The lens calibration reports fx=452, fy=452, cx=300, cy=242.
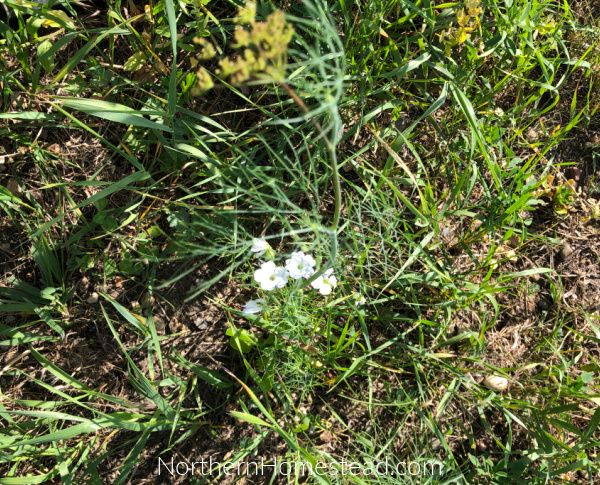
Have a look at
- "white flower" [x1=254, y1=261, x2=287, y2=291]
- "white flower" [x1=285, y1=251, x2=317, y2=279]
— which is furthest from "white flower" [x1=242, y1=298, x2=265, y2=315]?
"white flower" [x1=285, y1=251, x2=317, y2=279]

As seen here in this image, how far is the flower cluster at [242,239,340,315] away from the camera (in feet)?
4.70

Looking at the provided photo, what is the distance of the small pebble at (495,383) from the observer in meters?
2.04

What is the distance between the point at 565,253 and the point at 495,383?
741mm

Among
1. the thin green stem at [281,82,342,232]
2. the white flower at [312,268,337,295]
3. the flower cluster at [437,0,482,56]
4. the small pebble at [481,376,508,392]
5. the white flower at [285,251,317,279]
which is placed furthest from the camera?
the small pebble at [481,376,508,392]

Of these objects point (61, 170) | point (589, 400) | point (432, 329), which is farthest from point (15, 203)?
point (589, 400)

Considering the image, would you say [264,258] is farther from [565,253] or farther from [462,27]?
[565,253]

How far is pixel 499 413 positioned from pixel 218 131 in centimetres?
182

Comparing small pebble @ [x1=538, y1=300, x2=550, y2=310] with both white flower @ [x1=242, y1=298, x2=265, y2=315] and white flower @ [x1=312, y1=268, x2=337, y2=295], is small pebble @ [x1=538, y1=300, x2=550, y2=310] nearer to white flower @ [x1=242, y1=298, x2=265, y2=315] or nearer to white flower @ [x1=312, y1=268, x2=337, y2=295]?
white flower @ [x1=312, y1=268, x2=337, y2=295]

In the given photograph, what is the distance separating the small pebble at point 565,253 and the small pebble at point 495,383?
0.68 m

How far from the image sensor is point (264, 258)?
1854 millimetres

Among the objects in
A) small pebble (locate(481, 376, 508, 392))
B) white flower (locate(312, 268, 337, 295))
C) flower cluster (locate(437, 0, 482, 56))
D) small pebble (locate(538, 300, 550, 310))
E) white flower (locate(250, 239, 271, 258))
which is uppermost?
flower cluster (locate(437, 0, 482, 56))

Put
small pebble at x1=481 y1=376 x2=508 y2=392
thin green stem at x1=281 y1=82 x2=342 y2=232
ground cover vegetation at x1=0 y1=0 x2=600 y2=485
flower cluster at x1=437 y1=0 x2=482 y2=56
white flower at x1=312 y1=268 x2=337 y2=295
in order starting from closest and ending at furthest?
1. thin green stem at x1=281 y1=82 x2=342 y2=232
2. white flower at x1=312 y1=268 x2=337 y2=295
3. flower cluster at x1=437 y1=0 x2=482 y2=56
4. ground cover vegetation at x1=0 y1=0 x2=600 y2=485
5. small pebble at x1=481 y1=376 x2=508 y2=392

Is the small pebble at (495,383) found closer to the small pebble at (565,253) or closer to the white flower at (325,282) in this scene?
the small pebble at (565,253)

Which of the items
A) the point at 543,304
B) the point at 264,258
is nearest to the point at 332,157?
the point at 264,258
